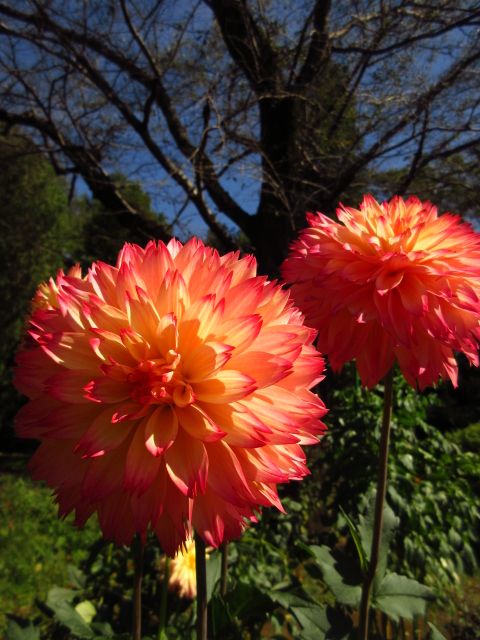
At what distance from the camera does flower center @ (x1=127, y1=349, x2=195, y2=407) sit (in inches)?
24.9

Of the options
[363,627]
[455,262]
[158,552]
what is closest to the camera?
[363,627]

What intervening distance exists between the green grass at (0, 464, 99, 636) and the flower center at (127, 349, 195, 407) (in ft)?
8.72

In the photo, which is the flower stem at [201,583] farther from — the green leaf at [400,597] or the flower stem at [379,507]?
the green leaf at [400,597]

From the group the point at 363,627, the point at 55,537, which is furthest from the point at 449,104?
the point at 55,537

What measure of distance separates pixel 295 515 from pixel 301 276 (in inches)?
78.8

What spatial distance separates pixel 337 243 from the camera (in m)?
0.97

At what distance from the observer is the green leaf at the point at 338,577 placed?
0.98 m

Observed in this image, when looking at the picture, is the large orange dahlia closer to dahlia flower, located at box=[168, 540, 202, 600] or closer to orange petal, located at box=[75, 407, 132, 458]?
orange petal, located at box=[75, 407, 132, 458]

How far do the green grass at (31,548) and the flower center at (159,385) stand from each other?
8.72ft

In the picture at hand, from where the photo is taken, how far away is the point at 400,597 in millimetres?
1004

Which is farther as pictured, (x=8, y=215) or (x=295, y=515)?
(x=8, y=215)

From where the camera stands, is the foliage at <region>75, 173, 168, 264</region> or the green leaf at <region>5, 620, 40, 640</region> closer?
the green leaf at <region>5, 620, 40, 640</region>

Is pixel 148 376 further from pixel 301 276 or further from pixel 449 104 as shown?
pixel 449 104

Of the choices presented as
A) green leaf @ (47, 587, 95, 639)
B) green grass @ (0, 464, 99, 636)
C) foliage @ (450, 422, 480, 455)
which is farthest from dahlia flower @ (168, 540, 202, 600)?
foliage @ (450, 422, 480, 455)
